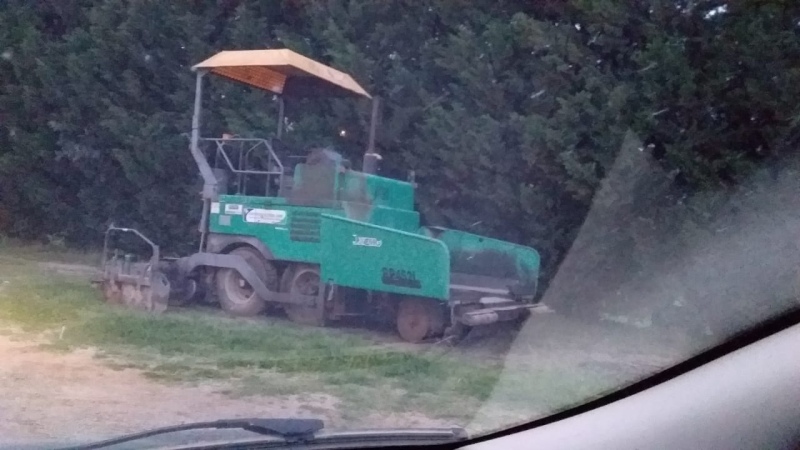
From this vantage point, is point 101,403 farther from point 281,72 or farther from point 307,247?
point 281,72

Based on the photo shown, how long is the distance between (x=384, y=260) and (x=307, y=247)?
0.53 meters

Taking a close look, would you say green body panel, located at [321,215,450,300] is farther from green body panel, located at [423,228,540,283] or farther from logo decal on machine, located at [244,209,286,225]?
logo decal on machine, located at [244,209,286,225]

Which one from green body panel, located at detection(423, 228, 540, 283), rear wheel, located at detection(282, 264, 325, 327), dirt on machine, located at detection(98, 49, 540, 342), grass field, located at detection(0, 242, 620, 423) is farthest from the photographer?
rear wheel, located at detection(282, 264, 325, 327)

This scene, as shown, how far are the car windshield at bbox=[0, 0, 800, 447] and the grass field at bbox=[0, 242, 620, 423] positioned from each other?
2 cm

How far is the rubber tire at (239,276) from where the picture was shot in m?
5.82

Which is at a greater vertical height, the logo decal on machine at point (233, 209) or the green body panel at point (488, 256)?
the logo decal on machine at point (233, 209)

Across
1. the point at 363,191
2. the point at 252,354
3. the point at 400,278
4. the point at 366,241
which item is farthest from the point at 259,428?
the point at 363,191

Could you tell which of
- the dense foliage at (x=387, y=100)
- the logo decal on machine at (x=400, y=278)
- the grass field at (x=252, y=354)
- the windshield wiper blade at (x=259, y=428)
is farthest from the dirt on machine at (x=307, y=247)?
the windshield wiper blade at (x=259, y=428)

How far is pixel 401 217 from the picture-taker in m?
5.94

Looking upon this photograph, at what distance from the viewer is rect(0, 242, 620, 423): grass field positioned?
14.2ft

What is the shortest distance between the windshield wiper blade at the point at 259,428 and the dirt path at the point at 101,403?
42cm

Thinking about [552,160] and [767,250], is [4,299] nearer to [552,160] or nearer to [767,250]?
[552,160]

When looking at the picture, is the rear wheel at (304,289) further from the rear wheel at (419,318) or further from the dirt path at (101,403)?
the dirt path at (101,403)

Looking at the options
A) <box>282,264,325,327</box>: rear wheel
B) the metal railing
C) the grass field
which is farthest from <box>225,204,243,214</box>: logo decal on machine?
the grass field
